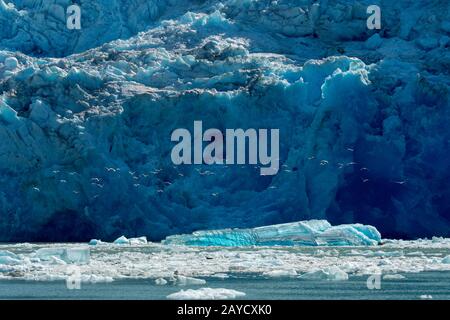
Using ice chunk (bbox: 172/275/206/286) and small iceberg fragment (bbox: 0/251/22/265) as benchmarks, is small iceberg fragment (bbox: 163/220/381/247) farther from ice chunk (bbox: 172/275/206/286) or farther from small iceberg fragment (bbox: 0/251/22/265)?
ice chunk (bbox: 172/275/206/286)

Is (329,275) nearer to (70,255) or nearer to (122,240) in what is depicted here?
(70,255)

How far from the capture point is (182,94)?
22484 millimetres

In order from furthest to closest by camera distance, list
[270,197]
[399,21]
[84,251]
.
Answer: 1. [399,21]
2. [270,197]
3. [84,251]

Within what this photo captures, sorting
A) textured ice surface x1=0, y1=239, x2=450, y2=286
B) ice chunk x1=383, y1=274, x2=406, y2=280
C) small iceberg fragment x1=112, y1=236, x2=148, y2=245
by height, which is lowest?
ice chunk x1=383, y1=274, x2=406, y2=280

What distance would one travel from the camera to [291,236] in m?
20.0

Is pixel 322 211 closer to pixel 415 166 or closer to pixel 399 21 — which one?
pixel 415 166

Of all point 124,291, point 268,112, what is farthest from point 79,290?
point 268,112

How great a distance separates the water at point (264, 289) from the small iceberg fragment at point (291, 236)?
6325 mm

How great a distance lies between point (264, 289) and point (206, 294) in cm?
142

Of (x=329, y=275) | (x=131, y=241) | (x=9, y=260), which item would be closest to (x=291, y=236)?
(x=131, y=241)

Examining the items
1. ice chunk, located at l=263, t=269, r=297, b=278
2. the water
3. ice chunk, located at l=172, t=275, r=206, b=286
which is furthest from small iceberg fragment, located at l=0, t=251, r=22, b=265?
ice chunk, located at l=263, t=269, r=297, b=278

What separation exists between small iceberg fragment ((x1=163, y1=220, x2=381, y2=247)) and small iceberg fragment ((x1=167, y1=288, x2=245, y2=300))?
8676mm

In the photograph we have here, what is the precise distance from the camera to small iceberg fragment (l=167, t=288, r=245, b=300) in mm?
10633

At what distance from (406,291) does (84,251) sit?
5601 mm
